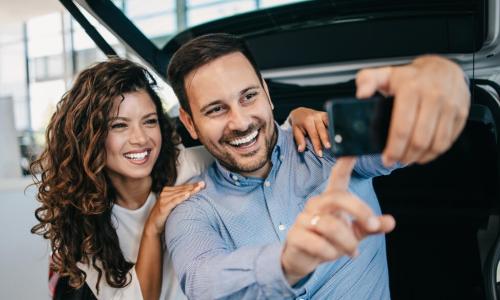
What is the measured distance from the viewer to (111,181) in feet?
3.89

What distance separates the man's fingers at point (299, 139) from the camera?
0.93m

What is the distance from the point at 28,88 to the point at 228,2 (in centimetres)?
187

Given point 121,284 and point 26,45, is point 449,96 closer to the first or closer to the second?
point 121,284

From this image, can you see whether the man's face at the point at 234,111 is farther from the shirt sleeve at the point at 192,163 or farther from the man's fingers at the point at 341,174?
the man's fingers at the point at 341,174

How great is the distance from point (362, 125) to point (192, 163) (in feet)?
Result: 2.71

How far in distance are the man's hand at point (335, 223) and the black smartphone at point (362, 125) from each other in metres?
0.02

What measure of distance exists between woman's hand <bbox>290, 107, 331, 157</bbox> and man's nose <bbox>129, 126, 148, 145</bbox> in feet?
1.26

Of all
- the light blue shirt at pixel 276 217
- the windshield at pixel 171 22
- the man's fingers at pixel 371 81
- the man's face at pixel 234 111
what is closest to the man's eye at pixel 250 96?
the man's face at pixel 234 111

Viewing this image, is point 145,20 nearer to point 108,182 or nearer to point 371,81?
point 108,182

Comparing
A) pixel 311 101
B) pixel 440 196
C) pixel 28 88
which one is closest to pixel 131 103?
pixel 311 101

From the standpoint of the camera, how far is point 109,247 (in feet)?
3.55

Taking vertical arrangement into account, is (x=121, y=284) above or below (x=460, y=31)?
below

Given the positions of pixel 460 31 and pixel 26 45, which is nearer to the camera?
pixel 460 31

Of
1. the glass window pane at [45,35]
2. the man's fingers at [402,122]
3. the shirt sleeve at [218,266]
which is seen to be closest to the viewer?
the man's fingers at [402,122]
